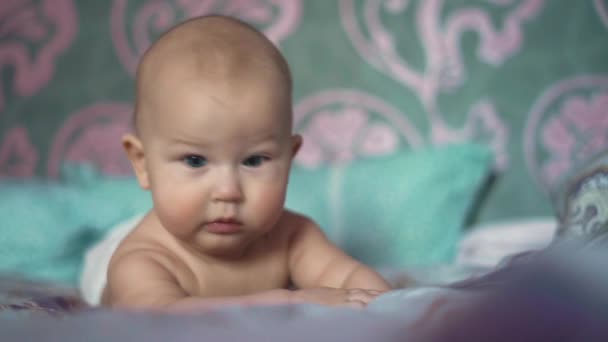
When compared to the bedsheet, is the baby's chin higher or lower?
higher

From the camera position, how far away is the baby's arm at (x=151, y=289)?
69 centimetres

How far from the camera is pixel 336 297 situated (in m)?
0.66

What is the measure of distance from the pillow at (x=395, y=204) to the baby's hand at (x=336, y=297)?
2.50 ft

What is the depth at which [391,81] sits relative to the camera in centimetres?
167

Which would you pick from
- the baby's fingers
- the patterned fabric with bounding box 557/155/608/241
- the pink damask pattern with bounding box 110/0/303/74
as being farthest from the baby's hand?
the pink damask pattern with bounding box 110/0/303/74

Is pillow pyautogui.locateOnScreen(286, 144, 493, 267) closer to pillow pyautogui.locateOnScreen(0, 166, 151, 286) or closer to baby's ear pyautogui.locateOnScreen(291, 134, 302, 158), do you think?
pillow pyautogui.locateOnScreen(0, 166, 151, 286)

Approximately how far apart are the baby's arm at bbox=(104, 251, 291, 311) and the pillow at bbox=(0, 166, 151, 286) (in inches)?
20.5

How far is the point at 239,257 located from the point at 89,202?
0.62 m

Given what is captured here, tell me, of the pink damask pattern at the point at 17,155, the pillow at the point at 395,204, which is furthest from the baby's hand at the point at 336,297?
the pink damask pattern at the point at 17,155

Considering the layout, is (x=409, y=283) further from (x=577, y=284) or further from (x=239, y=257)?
(x=577, y=284)

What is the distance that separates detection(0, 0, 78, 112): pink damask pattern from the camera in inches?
68.2

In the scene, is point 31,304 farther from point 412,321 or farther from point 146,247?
point 412,321

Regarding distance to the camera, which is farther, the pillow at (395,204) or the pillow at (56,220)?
the pillow at (395,204)

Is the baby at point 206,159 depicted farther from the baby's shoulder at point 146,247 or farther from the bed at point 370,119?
the bed at point 370,119
